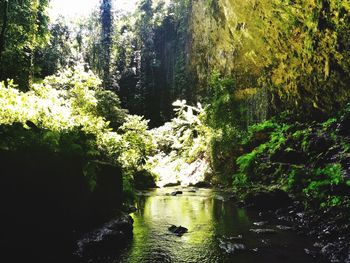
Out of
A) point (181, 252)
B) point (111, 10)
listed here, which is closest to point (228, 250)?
point (181, 252)

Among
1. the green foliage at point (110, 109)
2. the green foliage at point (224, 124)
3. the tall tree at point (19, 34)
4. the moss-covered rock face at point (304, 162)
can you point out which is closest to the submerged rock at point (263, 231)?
the moss-covered rock face at point (304, 162)

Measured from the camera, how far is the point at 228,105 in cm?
2023

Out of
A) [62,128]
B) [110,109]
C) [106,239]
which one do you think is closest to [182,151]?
[110,109]

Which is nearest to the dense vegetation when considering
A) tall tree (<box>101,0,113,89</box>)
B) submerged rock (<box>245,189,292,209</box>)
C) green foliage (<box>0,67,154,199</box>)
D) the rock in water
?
green foliage (<box>0,67,154,199</box>)

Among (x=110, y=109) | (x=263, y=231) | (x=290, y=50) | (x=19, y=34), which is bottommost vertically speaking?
(x=263, y=231)

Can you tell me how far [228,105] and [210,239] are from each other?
43.3ft

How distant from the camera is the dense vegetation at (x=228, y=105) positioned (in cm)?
964

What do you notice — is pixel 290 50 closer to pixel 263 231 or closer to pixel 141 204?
pixel 141 204

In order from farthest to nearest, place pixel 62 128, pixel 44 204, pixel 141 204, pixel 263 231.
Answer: pixel 141 204, pixel 62 128, pixel 263 231, pixel 44 204

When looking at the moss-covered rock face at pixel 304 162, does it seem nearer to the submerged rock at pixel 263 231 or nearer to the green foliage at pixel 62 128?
the submerged rock at pixel 263 231

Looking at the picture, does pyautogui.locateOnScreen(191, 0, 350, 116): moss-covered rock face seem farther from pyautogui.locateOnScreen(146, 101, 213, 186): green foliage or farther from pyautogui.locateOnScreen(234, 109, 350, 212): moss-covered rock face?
pyautogui.locateOnScreen(146, 101, 213, 186): green foliage

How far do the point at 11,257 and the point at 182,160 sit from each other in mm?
20491

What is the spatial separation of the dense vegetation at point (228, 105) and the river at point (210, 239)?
1.38 m

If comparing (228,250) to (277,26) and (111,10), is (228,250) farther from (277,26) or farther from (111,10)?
(111,10)
